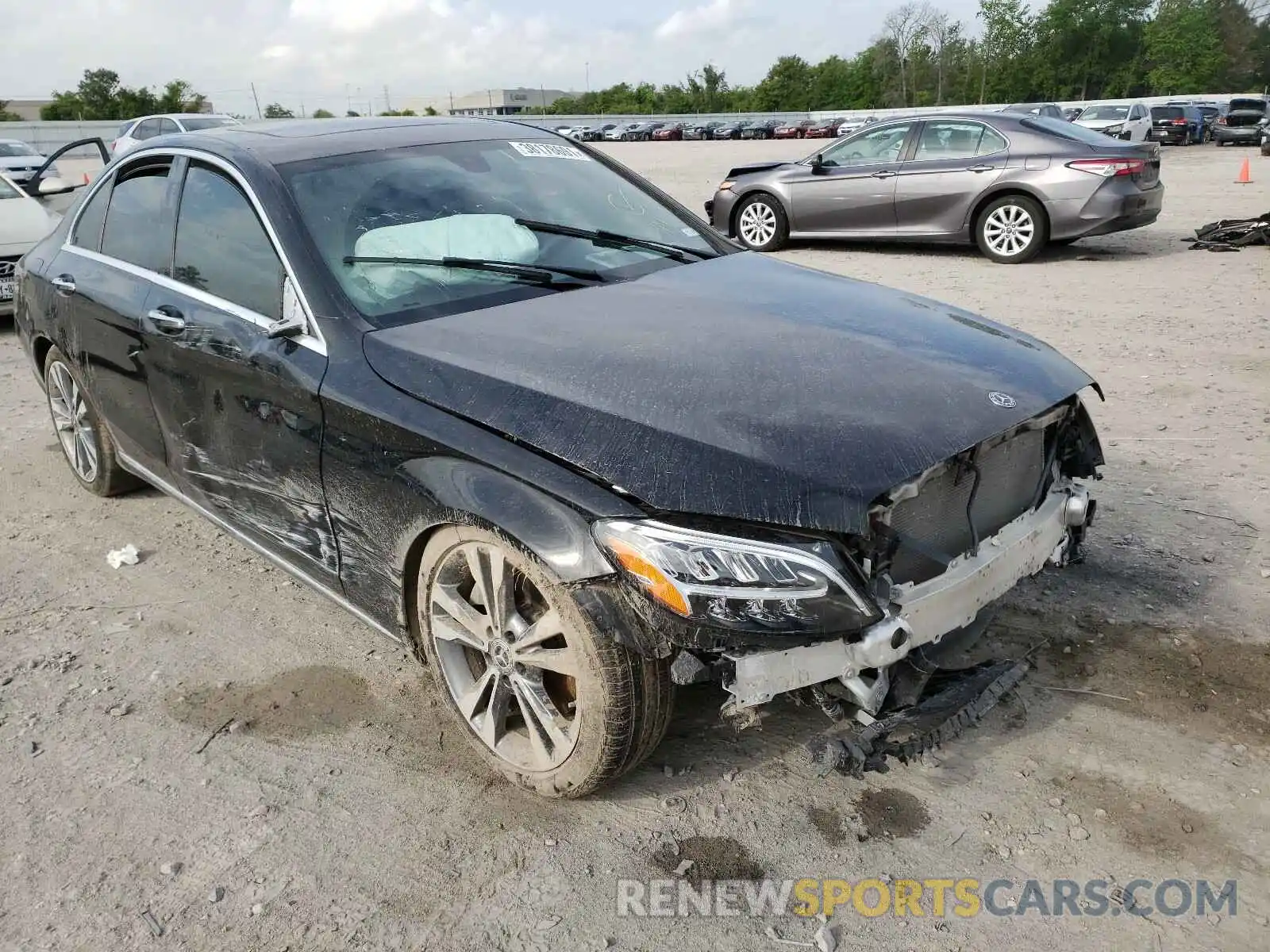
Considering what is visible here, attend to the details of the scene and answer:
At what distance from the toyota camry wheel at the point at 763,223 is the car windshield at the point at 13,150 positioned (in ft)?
63.9

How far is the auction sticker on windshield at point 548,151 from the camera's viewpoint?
3.80 meters

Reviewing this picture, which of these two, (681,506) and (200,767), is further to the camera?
(200,767)

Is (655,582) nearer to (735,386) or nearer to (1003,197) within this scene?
(735,386)

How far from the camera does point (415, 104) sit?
9619cm

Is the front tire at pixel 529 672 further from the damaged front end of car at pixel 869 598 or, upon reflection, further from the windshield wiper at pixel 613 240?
the windshield wiper at pixel 613 240

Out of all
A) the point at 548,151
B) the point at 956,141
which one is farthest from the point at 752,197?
the point at 548,151

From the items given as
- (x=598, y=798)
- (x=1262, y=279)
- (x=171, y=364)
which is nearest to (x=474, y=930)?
(x=598, y=798)

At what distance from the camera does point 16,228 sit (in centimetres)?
869

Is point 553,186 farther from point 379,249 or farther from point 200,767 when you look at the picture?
point 200,767

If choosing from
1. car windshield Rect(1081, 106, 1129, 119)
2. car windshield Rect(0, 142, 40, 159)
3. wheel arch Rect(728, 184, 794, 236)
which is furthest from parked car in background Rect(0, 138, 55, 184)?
car windshield Rect(1081, 106, 1129, 119)

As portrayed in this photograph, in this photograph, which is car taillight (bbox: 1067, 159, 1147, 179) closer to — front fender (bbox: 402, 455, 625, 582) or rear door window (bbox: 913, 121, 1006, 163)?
rear door window (bbox: 913, 121, 1006, 163)

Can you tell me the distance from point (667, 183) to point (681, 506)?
20422 millimetres

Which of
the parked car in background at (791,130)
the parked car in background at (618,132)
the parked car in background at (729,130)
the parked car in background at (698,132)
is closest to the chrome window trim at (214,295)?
the parked car in background at (791,130)

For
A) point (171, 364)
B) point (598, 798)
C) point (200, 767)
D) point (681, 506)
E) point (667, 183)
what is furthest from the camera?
point (667, 183)
